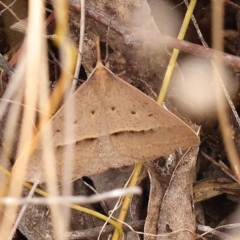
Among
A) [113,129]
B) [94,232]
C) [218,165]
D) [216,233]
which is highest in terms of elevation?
[113,129]

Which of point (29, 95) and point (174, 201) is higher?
point (29, 95)

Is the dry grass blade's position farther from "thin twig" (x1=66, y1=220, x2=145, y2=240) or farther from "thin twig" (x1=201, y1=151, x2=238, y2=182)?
"thin twig" (x1=201, y1=151, x2=238, y2=182)

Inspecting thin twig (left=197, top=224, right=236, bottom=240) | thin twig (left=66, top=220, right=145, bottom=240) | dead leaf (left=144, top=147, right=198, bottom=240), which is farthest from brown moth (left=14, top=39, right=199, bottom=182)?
thin twig (left=197, top=224, right=236, bottom=240)

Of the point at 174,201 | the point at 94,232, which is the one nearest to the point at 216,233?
the point at 174,201

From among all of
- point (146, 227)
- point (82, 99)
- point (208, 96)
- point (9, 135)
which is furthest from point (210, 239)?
point (9, 135)

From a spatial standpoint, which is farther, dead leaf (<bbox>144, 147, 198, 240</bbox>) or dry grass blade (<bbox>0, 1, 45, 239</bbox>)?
dead leaf (<bbox>144, 147, 198, 240</bbox>)

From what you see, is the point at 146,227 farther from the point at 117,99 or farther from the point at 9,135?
the point at 9,135

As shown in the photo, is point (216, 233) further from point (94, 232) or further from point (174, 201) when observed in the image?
point (94, 232)

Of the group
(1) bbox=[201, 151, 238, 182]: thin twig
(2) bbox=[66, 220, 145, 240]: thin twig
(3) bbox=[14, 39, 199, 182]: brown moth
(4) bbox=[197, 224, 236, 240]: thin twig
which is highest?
(3) bbox=[14, 39, 199, 182]: brown moth
